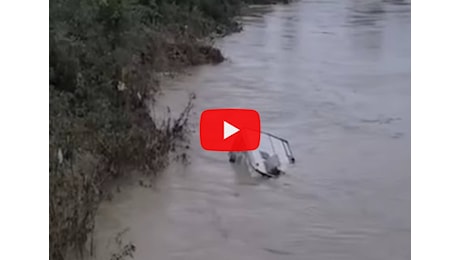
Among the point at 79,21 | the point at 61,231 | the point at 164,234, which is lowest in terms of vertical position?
the point at 164,234

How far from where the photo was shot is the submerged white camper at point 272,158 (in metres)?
2.85

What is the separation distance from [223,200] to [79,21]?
1.87m

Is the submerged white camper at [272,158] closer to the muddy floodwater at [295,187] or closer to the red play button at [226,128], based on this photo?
the muddy floodwater at [295,187]

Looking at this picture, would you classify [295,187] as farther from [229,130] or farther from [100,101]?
[229,130]

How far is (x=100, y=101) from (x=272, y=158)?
1154 mm

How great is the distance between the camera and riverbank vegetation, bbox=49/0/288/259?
8.36 ft

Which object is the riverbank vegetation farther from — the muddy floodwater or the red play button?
the red play button

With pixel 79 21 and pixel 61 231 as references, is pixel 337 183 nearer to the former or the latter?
pixel 61 231

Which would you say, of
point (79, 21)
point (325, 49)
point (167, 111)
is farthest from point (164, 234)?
point (325, 49)

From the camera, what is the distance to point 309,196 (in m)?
3.28

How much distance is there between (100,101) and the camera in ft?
12.8

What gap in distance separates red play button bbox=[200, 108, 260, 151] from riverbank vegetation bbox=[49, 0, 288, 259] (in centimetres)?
107

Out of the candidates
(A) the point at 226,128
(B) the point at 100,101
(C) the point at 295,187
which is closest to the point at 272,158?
(C) the point at 295,187
